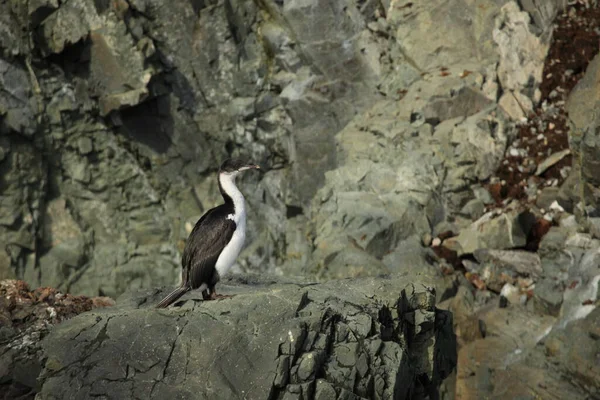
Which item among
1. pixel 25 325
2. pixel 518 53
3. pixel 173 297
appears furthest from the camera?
pixel 518 53

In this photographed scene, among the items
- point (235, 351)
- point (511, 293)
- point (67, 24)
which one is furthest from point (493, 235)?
point (67, 24)

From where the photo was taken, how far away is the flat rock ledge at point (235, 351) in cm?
936

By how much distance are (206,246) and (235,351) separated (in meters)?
2.14

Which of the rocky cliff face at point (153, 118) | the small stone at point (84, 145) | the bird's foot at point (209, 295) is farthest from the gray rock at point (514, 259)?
the small stone at point (84, 145)

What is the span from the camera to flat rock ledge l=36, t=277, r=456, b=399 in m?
9.36

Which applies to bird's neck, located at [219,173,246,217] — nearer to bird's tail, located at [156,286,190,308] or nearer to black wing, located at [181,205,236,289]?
black wing, located at [181,205,236,289]

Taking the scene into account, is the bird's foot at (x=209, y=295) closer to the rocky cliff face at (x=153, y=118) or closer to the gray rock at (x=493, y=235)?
the gray rock at (x=493, y=235)

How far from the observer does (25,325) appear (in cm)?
1189

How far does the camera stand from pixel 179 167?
24.5 metres

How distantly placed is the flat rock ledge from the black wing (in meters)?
0.41

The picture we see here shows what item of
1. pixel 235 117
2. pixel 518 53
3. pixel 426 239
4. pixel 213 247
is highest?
pixel 213 247

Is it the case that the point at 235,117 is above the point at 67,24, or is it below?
below

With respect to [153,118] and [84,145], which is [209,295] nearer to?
[153,118]

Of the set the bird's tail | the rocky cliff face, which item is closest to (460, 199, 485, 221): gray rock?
the rocky cliff face
